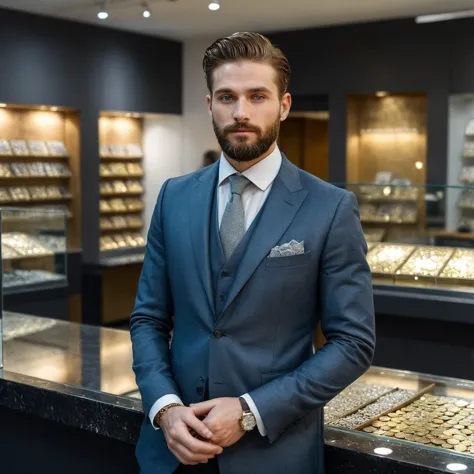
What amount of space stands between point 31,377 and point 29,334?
93cm

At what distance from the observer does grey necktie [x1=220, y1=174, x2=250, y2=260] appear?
5.91 ft

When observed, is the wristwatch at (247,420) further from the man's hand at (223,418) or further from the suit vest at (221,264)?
the suit vest at (221,264)

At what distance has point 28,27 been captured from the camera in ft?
28.4

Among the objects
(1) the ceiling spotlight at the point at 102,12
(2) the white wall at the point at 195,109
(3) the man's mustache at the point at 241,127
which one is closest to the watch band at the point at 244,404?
(3) the man's mustache at the point at 241,127

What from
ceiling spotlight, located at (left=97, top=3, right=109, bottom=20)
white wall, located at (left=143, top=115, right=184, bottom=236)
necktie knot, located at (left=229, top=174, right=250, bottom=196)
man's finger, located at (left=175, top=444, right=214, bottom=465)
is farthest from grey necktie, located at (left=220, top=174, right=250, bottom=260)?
white wall, located at (left=143, top=115, right=184, bottom=236)

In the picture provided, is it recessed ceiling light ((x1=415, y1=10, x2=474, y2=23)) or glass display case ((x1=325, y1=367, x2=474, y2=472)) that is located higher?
recessed ceiling light ((x1=415, y1=10, x2=474, y2=23))

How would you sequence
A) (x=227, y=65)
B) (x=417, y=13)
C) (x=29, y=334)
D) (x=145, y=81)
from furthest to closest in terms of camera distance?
(x=145, y=81)
(x=417, y=13)
(x=29, y=334)
(x=227, y=65)

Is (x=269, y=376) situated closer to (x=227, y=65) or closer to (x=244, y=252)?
(x=244, y=252)

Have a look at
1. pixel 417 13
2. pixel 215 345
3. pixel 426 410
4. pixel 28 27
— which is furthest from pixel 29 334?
pixel 417 13

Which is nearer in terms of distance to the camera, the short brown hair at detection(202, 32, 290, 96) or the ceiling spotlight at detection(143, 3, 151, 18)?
the short brown hair at detection(202, 32, 290, 96)

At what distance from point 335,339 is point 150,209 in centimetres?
936

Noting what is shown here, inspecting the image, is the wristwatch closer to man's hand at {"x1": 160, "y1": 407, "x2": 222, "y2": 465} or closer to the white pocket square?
man's hand at {"x1": 160, "y1": 407, "x2": 222, "y2": 465}

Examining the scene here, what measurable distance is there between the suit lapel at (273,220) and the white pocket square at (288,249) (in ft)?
0.04

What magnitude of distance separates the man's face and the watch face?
0.56 metres
